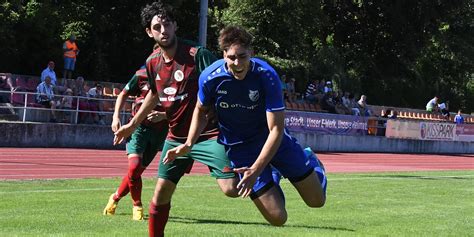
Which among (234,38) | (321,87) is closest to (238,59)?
(234,38)

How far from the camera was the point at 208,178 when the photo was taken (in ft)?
60.6

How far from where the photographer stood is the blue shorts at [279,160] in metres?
7.44

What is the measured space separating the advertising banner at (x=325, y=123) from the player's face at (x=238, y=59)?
24425 mm

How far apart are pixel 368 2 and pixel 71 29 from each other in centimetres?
2497

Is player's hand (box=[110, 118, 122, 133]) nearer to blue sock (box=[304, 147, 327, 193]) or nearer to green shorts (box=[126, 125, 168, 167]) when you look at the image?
green shorts (box=[126, 125, 168, 167])

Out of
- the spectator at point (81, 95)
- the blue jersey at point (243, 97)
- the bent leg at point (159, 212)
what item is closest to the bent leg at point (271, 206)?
the blue jersey at point (243, 97)

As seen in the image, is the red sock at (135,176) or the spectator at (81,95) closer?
the red sock at (135,176)

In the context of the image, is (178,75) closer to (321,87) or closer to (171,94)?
(171,94)

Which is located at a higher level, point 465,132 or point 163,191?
point 163,191

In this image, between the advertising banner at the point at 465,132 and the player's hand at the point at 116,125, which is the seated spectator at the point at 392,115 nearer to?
the advertising banner at the point at 465,132

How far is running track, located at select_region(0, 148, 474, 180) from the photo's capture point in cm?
1808

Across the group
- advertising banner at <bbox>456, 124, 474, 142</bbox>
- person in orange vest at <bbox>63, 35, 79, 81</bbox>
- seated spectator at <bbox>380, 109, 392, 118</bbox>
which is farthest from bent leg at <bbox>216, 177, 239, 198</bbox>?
advertising banner at <bbox>456, 124, 474, 142</bbox>

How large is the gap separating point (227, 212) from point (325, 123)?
2217cm

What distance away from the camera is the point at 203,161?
788 centimetres
